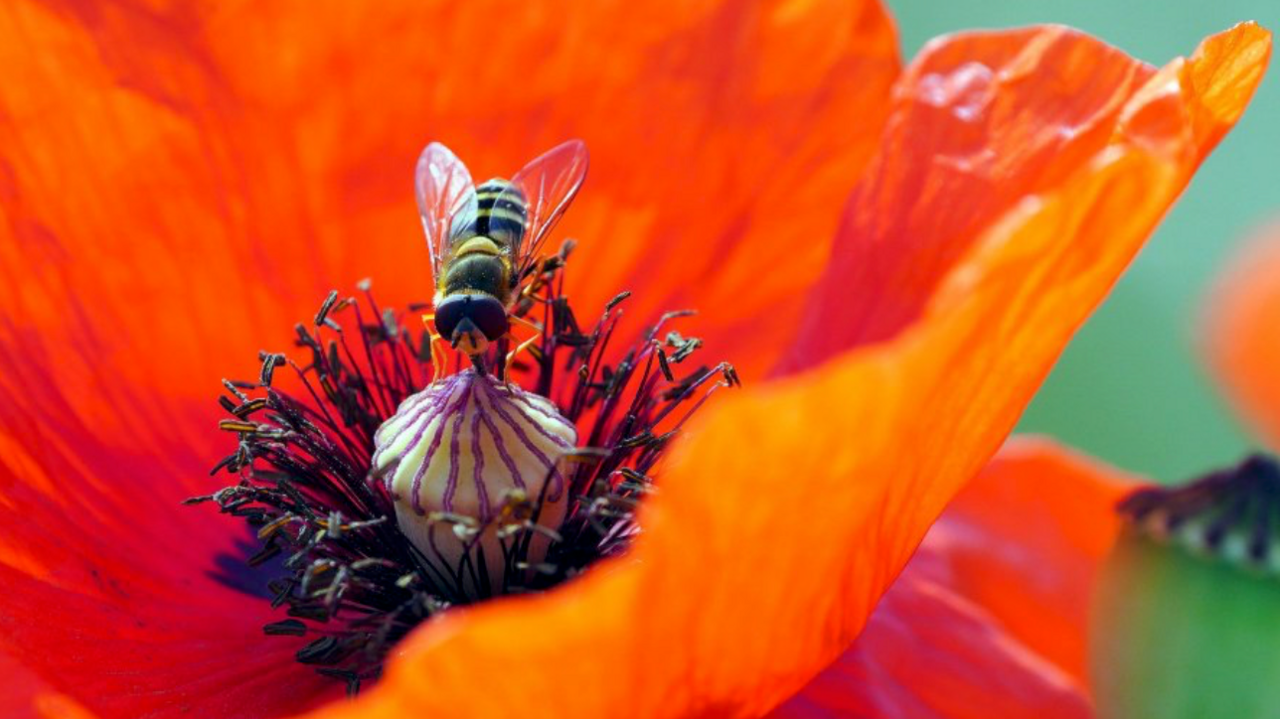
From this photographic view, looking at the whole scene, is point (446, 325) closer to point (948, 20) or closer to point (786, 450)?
point (786, 450)

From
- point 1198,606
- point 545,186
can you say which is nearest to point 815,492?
point 1198,606

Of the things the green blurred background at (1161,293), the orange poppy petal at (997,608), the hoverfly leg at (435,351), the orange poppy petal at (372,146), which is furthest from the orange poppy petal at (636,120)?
the green blurred background at (1161,293)

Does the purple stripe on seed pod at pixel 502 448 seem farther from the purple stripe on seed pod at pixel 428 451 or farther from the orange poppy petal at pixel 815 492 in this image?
the orange poppy petal at pixel 815 492

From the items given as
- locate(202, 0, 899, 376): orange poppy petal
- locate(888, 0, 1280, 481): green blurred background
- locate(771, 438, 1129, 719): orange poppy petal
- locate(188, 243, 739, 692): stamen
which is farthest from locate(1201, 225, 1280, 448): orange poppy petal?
locate(188, 243, 739, 692): stamen

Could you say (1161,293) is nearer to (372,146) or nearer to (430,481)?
(372,146)

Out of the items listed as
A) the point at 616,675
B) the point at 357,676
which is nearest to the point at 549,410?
the point at 357,676

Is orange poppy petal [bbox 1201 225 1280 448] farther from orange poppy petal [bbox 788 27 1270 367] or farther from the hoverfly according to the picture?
the hoverfly
